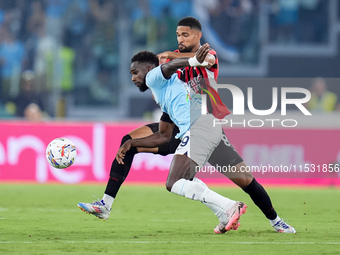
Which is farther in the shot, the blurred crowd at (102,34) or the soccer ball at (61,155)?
the blurred crowd at (102,34)

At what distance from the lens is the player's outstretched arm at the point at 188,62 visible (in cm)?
624

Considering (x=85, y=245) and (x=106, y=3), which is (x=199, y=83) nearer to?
(x=85, y=245)

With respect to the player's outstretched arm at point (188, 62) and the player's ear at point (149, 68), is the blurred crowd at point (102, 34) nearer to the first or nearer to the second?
the player's ear at point (149, 68)

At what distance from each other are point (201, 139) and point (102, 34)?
1420 centimetres

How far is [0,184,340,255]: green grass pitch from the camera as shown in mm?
6227

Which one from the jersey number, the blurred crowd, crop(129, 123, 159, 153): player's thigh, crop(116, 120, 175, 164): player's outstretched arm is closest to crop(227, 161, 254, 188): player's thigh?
the jersey number

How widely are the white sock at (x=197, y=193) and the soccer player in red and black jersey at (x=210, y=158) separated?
10 cm

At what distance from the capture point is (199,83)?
283 inches

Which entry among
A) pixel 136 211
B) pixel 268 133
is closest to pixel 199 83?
pixel 136 211

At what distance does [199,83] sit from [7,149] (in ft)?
27.4

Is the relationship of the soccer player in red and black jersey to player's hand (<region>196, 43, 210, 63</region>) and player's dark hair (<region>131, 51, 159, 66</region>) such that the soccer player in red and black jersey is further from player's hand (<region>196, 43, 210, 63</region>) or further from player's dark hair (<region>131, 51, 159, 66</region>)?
player's hand (<region>196, 43, 210, 63</region>)

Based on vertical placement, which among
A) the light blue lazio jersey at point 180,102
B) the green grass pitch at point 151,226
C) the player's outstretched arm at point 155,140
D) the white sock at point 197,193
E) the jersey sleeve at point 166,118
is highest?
the light blue lazio jersey at point 180,102

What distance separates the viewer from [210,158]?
23.6 ft

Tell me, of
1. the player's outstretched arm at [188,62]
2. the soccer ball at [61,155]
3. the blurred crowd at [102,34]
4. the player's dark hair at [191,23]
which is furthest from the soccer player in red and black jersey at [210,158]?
Answer: the blurred crowd at [102,34]
